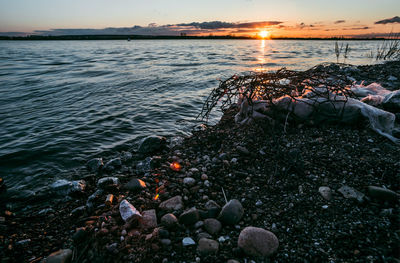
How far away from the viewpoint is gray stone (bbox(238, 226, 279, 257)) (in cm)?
160

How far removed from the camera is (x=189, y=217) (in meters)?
2.01

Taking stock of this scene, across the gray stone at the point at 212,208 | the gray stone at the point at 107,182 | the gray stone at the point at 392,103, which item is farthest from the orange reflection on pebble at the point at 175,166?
the gray stone at the point at 392,103

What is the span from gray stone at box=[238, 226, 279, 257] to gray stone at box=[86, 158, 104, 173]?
286cm

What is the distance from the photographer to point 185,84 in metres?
10.2

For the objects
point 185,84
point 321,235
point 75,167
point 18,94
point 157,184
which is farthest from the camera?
point 185,84

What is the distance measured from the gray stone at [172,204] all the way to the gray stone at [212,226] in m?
0.42

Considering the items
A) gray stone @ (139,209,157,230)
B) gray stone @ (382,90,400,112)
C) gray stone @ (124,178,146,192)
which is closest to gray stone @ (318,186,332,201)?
gray stone @ (139,209,157,230)

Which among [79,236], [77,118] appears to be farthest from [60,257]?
[77,118]

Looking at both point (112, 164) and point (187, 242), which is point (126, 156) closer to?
point (112, 164)

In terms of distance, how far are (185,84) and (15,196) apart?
27.4 ft

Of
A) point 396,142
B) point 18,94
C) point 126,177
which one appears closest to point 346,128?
point 396,142

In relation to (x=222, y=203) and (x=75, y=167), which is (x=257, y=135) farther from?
(x=75, y=167)

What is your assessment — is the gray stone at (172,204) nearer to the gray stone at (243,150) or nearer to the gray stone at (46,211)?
the gray stone at (243,150)

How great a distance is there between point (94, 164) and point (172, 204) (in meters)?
2.10
